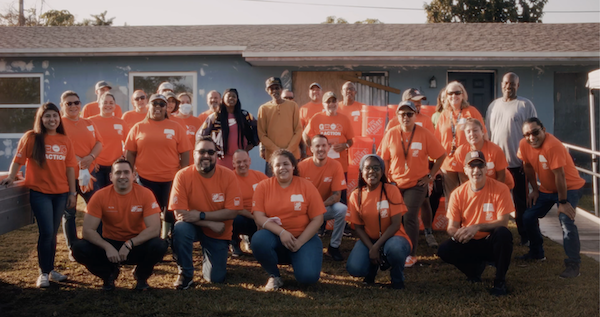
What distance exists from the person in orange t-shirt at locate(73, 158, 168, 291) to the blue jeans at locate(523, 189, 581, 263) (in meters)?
3.98

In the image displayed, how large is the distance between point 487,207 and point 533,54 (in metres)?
6.42

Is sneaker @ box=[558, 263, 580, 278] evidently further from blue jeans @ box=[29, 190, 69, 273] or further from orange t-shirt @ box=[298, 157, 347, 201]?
blue jeans @ box=[29, 190, 69, 273]

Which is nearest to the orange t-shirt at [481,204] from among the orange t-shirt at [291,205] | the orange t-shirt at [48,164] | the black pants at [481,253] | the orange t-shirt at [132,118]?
the black pants at [481,253]

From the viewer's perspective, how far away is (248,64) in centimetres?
1153

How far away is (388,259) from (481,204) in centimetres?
108

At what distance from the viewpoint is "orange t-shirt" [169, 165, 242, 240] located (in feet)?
17.6

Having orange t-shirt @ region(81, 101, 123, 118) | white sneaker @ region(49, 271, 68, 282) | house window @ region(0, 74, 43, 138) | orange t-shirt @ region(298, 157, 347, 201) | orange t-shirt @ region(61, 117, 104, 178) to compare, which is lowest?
→ white sneaker @ region(49, 271, 68, 282)

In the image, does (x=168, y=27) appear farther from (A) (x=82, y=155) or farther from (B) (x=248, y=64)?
(A) (x=82, y=155)

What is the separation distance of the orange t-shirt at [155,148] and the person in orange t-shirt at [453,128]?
3.24 m

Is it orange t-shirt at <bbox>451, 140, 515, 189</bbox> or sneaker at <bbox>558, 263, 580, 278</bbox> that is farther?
orange t-shirt at <bbox>451, 140, 515, 189</bbox>

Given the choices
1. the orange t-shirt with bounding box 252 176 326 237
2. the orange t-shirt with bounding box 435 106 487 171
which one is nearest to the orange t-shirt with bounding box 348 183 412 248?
the orange t-shirt with bounding box 252 176 326 237

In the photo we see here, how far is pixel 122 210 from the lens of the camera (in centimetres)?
515

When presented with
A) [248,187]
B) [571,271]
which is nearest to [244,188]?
[248,187]

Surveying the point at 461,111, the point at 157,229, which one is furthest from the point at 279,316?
→ the point at 461,111
